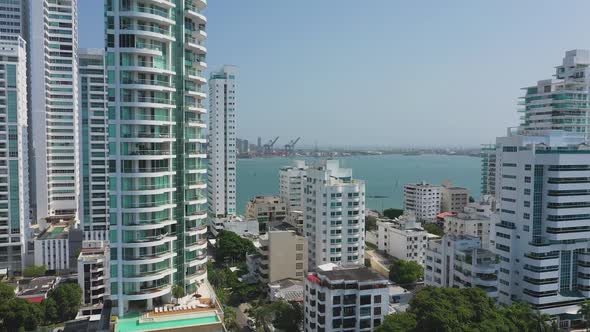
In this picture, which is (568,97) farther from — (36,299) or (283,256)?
(36,299)

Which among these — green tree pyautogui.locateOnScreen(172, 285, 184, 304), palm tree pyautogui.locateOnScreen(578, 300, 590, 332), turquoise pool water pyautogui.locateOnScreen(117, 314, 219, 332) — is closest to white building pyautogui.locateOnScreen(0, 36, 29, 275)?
green tree pyautogui.locateOnScreen(172, 285, 184, 304)

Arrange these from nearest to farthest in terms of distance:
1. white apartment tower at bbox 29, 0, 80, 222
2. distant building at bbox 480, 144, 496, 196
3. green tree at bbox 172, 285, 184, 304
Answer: green tree at bbox 172, 285, 184, 304 → white apartment tower at bbox 29, 0, 80, 222 → distant building at bbox 480, 144, 496, 196

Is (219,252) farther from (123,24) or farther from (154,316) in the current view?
(123,24)

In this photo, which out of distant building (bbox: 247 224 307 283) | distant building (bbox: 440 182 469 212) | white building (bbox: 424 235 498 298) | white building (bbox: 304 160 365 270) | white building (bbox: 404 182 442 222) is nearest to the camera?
white building (bbox: 424 235 498 298)

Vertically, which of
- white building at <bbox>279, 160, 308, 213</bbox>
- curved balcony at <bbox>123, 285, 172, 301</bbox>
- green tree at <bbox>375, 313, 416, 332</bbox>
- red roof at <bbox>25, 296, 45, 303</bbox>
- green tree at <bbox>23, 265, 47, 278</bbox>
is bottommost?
green tree at <bbox>23, 265, 47, 278</bbox>

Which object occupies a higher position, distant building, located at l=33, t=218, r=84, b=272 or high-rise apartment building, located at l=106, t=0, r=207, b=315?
high-rise apartment building, located at l=106, t=0, r=207, b=315

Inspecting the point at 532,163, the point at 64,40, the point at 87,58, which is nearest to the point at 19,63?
the point at 87,58

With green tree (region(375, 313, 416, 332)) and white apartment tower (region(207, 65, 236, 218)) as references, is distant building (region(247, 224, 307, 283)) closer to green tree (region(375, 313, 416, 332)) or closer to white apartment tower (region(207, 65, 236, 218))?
green tree (region(375, 313, 416, 332))
